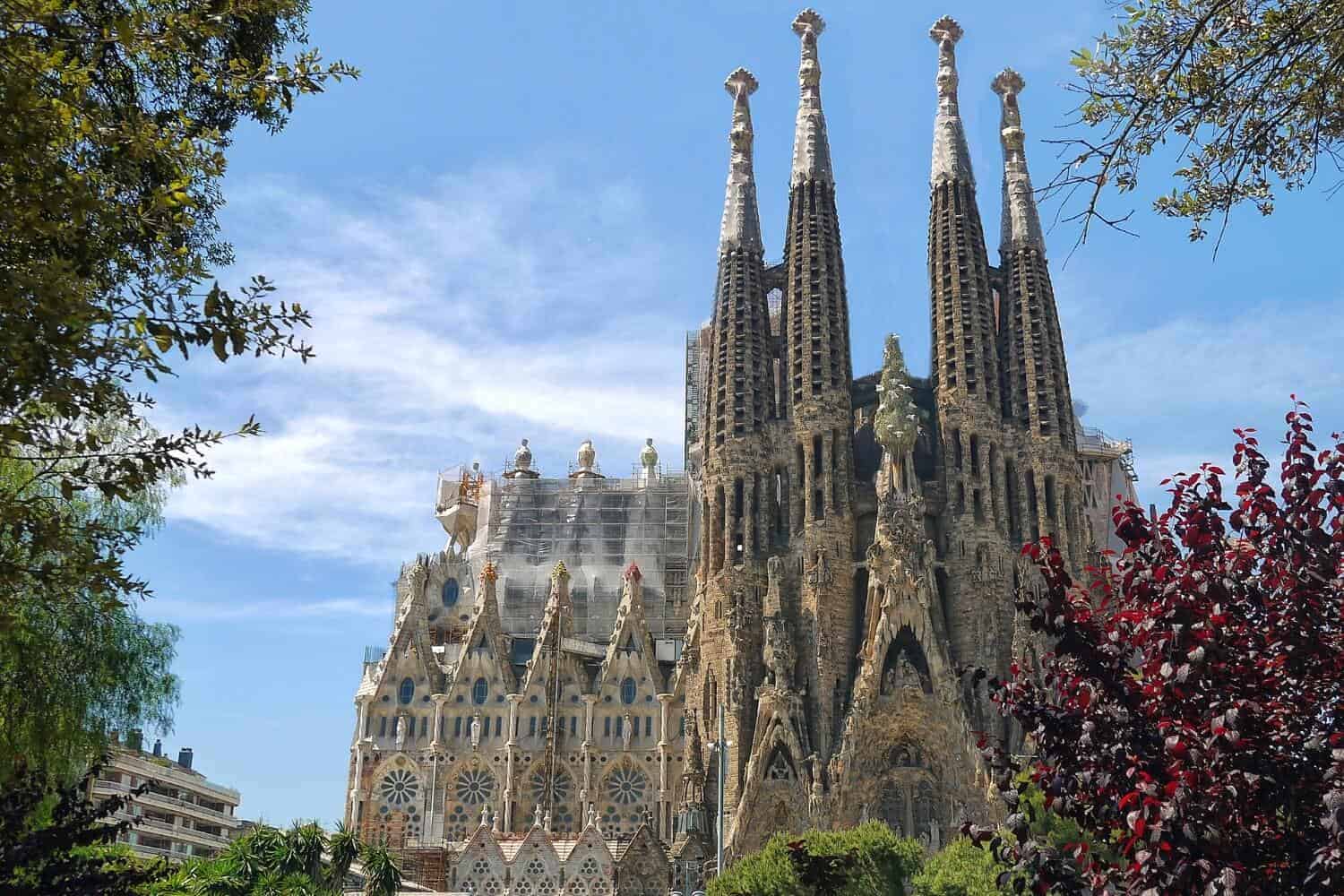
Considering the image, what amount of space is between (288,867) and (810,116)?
4336cm

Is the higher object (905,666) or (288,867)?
(905,666)

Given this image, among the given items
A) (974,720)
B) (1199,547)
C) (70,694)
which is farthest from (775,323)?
(1199,547)

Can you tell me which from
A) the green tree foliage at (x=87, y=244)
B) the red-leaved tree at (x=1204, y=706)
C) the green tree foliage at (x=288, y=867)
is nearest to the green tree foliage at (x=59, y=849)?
the green tree foliage at (x=87, y=244)

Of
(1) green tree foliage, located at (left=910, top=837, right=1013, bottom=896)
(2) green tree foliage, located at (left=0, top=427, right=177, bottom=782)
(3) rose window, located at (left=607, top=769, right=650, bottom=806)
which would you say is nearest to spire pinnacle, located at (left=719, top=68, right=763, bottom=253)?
(3) rose window, located at (left=607, top=769, right=650, bottom=806)

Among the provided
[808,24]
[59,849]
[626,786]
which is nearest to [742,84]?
[808,24]

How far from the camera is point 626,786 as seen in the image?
2286 inches

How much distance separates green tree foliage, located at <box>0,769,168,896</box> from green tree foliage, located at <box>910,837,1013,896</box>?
2364 cm

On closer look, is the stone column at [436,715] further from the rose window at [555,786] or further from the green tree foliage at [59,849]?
the green tree foliage at [59,849]

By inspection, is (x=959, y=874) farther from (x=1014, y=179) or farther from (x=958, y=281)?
(x=1014, y=179)

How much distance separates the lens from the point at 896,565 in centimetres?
5216

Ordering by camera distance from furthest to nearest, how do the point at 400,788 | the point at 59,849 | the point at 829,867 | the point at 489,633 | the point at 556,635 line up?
1. the point at 489,633
2. the point at 556,635
3. the point at 400,788
4. the point at 829,867
5. the point at 59,849

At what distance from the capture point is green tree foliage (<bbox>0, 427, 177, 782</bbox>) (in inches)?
746

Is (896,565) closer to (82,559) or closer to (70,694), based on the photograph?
(70,694)

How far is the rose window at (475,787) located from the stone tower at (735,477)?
9.88 meters
